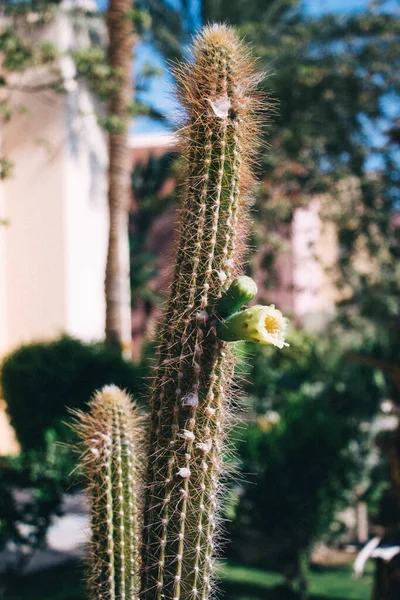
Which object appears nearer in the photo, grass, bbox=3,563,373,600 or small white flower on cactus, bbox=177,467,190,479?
small white flower on cactus, bbox=177,467,190,479

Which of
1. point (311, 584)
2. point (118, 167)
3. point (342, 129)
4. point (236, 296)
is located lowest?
point (311, 584)

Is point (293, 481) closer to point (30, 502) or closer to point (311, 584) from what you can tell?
point (311, 584)

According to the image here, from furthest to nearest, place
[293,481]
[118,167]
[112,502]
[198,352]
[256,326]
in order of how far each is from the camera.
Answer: [118,167]
[293,481]
[112,502]
[198,352]
[256,326]

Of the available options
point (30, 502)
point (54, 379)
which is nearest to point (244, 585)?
point (30, 502)

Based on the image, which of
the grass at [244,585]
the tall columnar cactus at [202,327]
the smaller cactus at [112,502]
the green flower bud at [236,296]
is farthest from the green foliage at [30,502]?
the green flower bud at [236,296]

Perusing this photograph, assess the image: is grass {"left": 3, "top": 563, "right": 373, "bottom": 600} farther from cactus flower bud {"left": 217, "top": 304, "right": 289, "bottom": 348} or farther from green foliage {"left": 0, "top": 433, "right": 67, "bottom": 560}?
cactus flower bud {"left": 217, "top": 304, "right": 289, "bottom": 348}

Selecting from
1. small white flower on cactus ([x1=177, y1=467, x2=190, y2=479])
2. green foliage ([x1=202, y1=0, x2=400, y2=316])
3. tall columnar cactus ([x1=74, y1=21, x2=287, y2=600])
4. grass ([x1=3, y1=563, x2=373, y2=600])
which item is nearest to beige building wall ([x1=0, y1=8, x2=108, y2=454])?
green foliage ([x1=202, y1=0, x2=400, y2=316])
